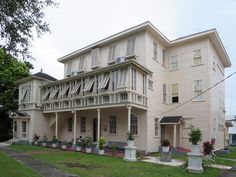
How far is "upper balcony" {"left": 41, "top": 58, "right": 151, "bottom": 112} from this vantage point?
62.2 ft

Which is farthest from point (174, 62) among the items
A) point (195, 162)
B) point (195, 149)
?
point (195, 162)

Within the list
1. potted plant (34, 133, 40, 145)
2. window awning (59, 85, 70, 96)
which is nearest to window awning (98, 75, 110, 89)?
window awning (59, 85, 70, 96)

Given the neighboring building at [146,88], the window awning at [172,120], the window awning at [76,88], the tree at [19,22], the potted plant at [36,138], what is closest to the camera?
the tree at [19,22]

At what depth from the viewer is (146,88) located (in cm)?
2083

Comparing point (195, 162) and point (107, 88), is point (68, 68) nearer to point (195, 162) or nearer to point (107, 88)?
point (107, 88)

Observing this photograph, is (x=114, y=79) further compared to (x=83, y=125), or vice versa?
(x=83, y=125)

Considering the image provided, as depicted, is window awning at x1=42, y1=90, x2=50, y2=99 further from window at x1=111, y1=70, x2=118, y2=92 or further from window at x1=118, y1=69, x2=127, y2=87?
window at x1=118, y1=69, x2=127, y2=87

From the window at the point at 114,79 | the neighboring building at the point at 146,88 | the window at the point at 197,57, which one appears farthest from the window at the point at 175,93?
the window at the point at 114,79

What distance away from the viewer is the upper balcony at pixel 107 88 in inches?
747

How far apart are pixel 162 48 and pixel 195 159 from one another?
42.3ft

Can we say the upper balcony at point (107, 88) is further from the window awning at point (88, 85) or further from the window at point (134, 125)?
the window at point (134, 125)

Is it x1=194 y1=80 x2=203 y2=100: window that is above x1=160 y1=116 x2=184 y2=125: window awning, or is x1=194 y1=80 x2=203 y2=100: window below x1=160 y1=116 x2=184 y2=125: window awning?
above

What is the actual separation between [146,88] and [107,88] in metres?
3.01

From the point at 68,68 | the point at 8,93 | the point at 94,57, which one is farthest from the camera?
the point at 8,93
